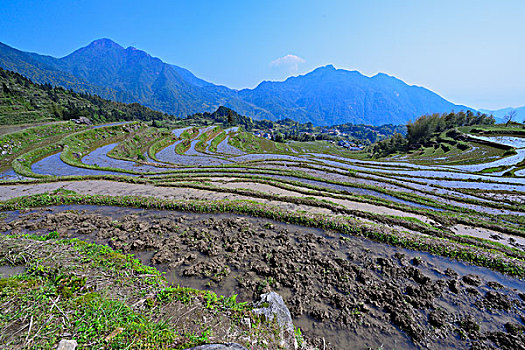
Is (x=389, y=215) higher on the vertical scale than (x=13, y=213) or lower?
higher

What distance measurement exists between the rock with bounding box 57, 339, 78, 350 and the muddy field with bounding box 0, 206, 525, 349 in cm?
363

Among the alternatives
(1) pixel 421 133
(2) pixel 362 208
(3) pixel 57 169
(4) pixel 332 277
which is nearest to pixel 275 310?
(4) pixel 332 277

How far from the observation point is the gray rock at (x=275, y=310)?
543cm

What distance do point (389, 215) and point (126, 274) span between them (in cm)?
1476

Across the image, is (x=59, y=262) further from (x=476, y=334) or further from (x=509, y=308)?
(x=509, y=308)

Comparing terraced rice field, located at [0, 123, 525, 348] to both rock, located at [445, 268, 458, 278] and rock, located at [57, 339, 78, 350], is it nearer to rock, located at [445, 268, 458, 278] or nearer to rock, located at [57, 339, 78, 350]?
rock, located at [445, 268, 458, 278]

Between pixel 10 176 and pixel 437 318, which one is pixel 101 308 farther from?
pixel 10 176

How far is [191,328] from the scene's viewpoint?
15.4 feet

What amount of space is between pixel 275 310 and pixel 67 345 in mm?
4748

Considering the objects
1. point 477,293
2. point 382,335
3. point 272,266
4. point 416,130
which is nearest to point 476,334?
point 477,293

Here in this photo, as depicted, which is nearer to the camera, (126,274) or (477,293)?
(126,274)

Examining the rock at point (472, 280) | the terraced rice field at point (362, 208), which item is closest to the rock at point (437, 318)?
the terraced rice field at point (362, 208)

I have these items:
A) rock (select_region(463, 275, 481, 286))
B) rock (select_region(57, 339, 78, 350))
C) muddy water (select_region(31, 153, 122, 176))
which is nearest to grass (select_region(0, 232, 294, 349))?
rock (select_region(57, 339, 78, 350))

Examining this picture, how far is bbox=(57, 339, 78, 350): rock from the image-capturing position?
348cm
